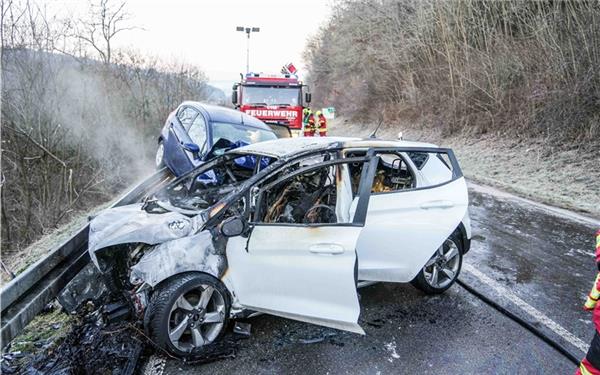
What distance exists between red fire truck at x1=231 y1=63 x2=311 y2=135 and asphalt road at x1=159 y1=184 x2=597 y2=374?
9259mm

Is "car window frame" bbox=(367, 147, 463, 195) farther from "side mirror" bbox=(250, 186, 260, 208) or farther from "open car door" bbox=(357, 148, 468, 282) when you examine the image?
"side mirror" bbox=(250, 186, 260, 208)

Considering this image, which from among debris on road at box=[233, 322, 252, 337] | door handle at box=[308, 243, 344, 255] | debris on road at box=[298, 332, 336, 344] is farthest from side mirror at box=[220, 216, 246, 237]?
debris on road at box=[298, 332, 336, 344]

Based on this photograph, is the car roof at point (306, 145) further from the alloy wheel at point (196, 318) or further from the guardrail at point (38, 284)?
the guardrail at point (38, 284)

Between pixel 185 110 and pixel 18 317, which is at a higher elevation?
pixel 185 110

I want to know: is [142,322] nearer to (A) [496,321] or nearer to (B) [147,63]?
(A) [496,321]

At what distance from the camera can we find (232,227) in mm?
2855

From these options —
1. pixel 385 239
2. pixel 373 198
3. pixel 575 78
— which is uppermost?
pixel 575 78

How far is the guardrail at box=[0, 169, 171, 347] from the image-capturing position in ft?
8.95

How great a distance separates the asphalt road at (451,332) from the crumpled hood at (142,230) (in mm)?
914

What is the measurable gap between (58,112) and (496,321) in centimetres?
1379

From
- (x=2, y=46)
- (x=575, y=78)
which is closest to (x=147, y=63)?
(x=2, y=46)

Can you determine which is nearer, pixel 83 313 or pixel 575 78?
pixel 83 313

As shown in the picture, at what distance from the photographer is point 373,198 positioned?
134 inches

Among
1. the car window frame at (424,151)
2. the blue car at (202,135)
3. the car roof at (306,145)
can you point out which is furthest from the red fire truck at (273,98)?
the car window frame at (424,151)
